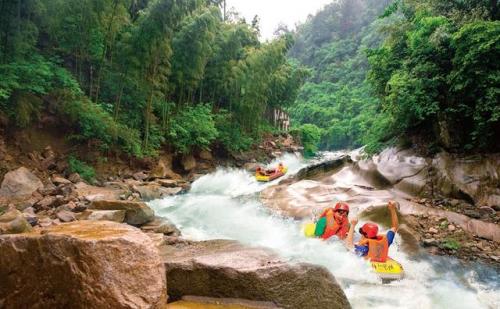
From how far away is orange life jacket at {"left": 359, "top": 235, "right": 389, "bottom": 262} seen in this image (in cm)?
507

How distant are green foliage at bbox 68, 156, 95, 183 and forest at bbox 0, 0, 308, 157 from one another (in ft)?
3.15

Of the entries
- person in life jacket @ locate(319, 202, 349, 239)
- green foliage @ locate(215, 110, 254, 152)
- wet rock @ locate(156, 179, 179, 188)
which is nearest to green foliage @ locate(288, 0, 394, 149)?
green foliage @ locate(215, 110, 254, 152)

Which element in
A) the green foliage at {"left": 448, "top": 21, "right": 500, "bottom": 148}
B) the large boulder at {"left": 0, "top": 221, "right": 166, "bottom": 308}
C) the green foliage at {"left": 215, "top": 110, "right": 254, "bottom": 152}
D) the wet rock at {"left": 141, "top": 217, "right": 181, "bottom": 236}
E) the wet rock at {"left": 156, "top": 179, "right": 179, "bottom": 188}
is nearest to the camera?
the large boulder at {"left": 0, "top": 221, "right": 166, "bottom": 308}

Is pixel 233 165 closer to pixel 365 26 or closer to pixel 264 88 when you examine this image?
pixel 264 88

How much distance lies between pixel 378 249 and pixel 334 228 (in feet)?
3.41

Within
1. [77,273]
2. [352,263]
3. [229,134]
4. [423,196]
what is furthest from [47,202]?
[229,134]

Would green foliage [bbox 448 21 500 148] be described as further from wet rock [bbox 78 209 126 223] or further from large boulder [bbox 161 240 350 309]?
wet rock [bbox 78 209 126 223]

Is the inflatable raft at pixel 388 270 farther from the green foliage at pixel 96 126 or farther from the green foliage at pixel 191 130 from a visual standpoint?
the green foliage at pixel 191 130

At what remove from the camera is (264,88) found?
2123cm

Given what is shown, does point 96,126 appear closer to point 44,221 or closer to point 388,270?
point 44,221

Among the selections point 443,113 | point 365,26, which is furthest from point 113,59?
point 365,26

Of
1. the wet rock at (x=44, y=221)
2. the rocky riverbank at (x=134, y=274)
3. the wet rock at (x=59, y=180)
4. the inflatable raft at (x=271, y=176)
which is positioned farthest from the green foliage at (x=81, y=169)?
the rocky riverbank at (x=134, y=274)

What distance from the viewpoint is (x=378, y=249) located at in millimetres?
5113

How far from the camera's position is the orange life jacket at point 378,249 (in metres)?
5.07
